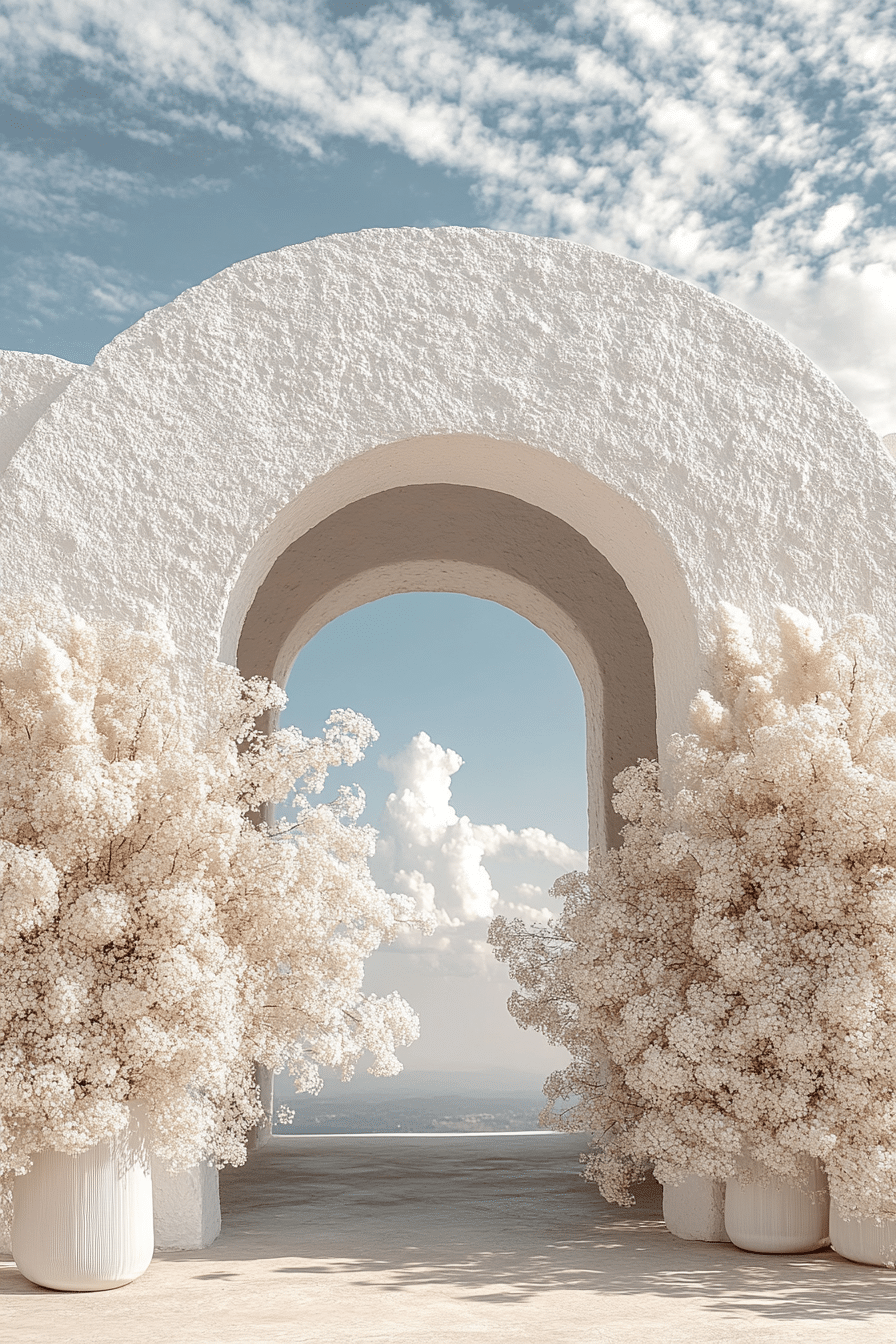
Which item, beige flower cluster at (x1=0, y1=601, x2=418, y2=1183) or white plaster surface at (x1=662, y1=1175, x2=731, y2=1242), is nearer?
beige flower cluster at (x1=0, y1=601, x2=418, y2=1183)

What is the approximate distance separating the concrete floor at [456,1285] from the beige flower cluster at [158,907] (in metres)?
0.47

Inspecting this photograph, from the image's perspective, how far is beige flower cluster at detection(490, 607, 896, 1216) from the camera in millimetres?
3896

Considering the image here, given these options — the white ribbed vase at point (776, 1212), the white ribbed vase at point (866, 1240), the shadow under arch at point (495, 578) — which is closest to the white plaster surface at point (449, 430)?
the shadow under arch at point (495, 578)

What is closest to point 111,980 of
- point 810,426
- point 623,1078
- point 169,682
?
point 169,682

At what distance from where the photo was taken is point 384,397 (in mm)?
5109

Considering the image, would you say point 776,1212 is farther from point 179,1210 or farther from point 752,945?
point 179,1210

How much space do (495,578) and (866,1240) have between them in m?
5.06

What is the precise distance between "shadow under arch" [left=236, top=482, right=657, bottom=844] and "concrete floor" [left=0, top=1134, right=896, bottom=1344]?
3.07m

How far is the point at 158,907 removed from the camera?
12.2 feet

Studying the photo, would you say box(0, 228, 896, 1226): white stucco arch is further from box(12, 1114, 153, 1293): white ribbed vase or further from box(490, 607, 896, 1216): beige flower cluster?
box(12, 1114, 153, 1293): white ribbed vase

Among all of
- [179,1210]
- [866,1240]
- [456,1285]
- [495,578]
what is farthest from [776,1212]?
[495,578]

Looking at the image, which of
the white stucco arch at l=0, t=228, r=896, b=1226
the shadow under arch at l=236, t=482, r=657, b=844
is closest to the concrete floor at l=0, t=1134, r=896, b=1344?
the white stucco arch at l=0, t=228, r=896, b=1226

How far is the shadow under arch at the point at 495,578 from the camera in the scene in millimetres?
7320

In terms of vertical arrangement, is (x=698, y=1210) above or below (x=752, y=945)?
below
